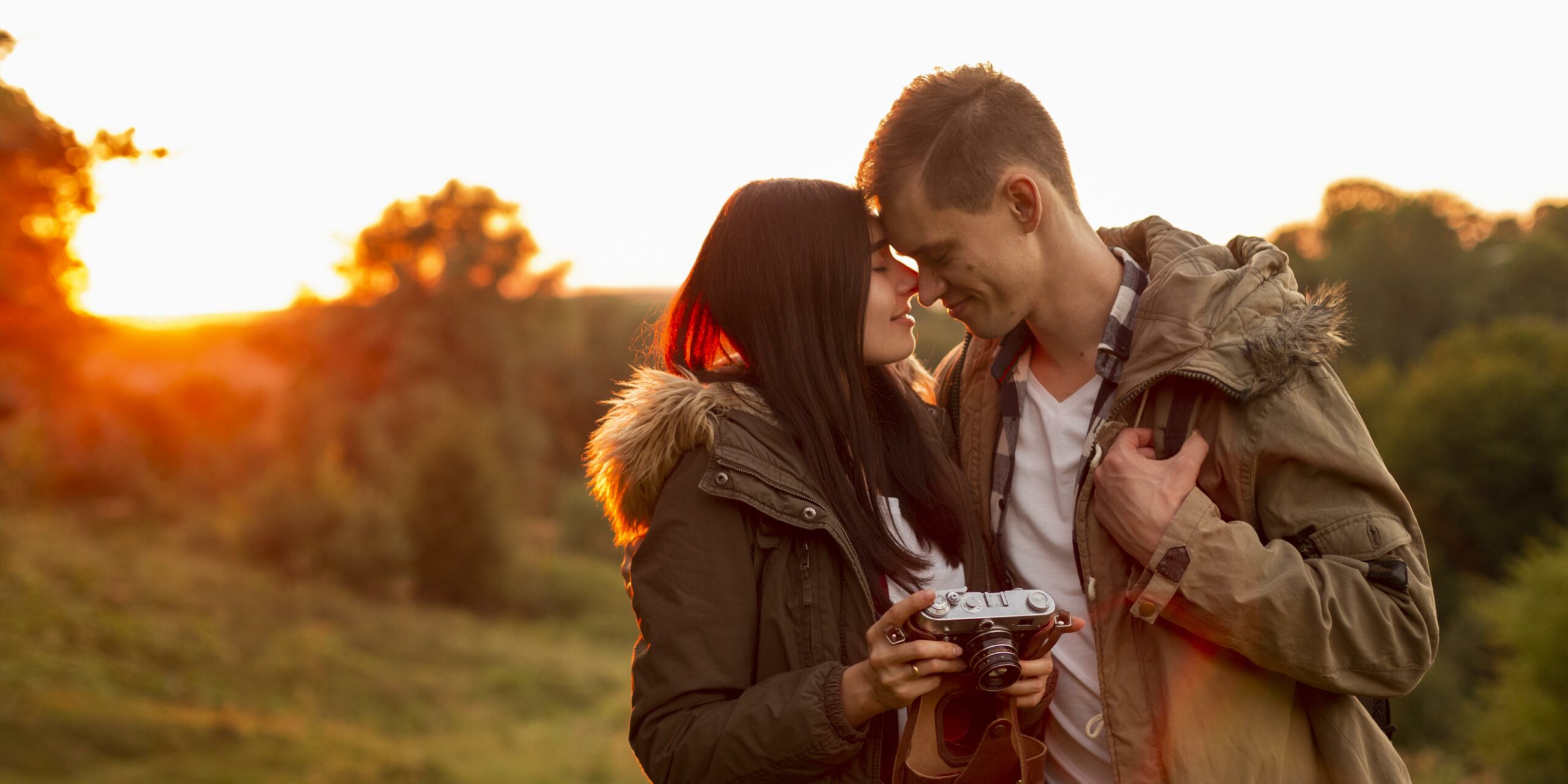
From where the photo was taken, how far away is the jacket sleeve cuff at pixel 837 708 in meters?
2.66

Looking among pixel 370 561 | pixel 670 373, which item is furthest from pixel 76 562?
pixel 670 373

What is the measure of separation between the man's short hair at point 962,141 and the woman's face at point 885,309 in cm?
17

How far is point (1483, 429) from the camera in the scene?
108 ft

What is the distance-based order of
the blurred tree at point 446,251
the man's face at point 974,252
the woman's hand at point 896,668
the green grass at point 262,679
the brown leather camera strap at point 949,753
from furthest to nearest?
the blurred tree at point 446,251
the green grass at point 262,679
the man's face at point 974,252
the brown leather camera strap at point 949,753
the woman's hand at point 896,668

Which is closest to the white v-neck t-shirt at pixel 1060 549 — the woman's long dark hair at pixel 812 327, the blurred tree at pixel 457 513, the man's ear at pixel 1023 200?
the woman's long dark hair at pixel 812 327

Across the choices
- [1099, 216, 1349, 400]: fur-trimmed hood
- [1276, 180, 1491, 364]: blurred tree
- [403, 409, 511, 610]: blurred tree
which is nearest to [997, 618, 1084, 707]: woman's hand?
[1099, 216, 1349, 400]: fur-trimmed hood

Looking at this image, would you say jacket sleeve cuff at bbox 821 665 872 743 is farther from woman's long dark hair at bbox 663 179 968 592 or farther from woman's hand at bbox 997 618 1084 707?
woman's long dark hair at bbox 663 179 968 592

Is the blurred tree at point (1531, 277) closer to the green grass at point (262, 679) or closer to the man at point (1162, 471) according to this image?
the green grass at point (262, 679)

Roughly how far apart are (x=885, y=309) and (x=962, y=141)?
22.5 inches

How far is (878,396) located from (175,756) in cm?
1608

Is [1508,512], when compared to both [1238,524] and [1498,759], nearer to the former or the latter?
[1498,759]

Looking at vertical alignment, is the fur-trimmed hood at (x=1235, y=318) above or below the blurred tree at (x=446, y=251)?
below

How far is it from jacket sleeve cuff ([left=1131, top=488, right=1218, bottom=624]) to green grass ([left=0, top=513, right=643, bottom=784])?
14.5m

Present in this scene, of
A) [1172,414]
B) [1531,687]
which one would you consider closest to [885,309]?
[1172,414]
